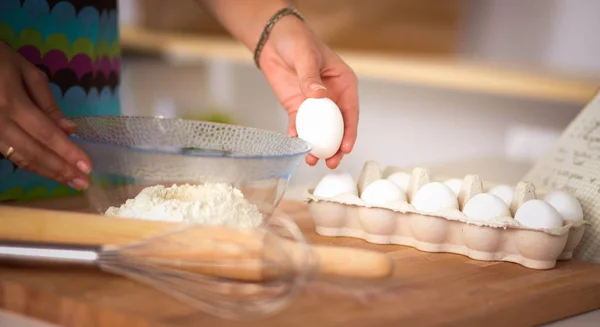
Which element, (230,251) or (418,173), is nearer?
(230,251)

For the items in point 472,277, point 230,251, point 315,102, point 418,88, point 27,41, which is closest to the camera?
point 230,251

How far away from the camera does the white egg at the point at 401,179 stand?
109 cm

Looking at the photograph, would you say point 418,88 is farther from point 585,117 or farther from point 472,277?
point 472,277

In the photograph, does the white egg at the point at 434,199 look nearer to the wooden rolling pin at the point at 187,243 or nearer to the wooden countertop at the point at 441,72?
the wooden rolling pin at the point at 187,243

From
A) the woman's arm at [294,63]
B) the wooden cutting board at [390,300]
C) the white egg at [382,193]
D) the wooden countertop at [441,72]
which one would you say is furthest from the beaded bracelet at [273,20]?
the wooden countertop at [441,72]

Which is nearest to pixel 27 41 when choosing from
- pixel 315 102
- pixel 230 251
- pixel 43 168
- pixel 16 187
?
pixel 16 187

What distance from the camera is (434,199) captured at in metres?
0.99

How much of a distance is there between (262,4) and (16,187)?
46 centimetres

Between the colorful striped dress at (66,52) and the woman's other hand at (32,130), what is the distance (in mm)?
235

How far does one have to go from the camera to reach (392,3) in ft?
8.89

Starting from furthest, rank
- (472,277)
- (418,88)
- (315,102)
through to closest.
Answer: (418,88), (315,102), (472,277)

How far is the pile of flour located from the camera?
2.89 feet

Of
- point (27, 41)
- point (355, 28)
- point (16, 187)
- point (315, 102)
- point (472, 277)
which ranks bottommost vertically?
point (472, 277)

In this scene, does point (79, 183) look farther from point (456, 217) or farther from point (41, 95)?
point (456, 217)
